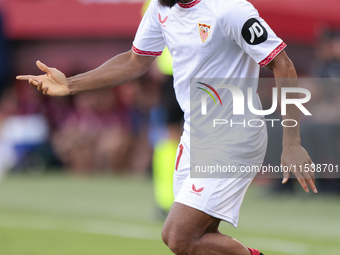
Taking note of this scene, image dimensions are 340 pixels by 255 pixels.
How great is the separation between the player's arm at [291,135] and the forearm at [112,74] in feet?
3.92

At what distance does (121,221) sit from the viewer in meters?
8.17

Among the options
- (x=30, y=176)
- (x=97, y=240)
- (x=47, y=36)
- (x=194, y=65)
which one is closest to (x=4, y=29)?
(x=47, y=36)

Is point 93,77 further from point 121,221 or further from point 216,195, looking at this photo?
point 121,221

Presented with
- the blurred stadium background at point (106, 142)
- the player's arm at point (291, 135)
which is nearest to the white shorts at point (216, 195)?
the player's arm at point (291, 135)

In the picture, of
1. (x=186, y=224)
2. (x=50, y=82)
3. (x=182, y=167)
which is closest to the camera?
(x=186, y=224)

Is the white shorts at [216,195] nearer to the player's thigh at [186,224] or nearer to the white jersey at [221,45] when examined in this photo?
the player's thigh at [186,224]

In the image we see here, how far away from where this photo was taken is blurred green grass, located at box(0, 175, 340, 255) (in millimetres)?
6512

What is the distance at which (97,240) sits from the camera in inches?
270

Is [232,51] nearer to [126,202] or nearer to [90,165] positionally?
[126,202]

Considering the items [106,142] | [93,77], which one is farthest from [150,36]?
[106,142]

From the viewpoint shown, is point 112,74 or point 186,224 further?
point 112,74

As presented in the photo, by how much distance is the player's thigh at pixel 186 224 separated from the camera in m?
3.86

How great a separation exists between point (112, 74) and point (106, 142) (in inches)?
367

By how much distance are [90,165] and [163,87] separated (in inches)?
248
